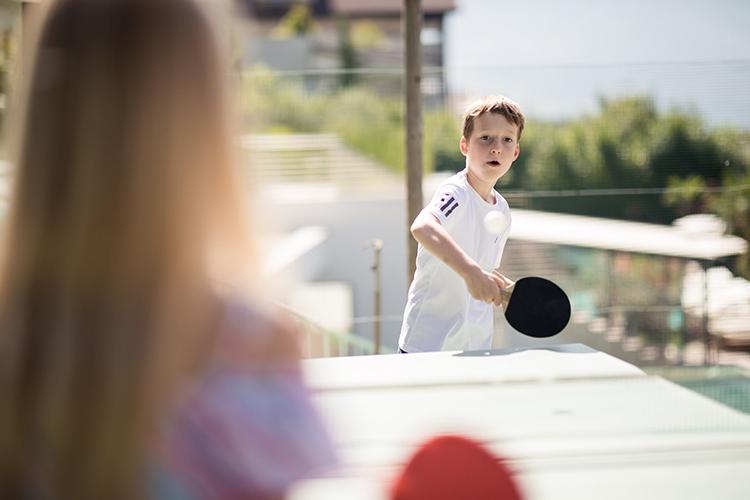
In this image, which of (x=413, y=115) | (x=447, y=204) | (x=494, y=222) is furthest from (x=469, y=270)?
(x=413, y=115)

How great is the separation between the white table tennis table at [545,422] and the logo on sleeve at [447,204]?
40 centimetres

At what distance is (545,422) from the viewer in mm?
1858

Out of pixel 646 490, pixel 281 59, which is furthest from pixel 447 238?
pixel 281 59

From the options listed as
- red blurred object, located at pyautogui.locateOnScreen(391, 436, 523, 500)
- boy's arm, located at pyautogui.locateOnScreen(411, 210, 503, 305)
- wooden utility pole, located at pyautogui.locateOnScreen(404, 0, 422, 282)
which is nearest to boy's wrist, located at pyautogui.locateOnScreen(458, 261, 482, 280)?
boy's arm, located at pyautogui.locateOnScreen(411, 210, 503, 305)

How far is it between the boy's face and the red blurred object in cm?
185

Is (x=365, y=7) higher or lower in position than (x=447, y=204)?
higher

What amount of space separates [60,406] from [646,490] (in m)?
1.03

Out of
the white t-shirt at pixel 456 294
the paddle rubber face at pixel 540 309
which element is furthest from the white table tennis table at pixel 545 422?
the white t-shirt at pixel 456 294

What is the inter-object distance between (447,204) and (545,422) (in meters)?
0.80

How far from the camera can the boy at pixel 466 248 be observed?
101 inches

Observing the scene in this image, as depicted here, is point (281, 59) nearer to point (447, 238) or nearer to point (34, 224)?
point (447, 238)

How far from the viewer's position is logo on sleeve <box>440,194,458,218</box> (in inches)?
97.5

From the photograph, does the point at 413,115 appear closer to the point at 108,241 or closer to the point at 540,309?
the point at 540,309

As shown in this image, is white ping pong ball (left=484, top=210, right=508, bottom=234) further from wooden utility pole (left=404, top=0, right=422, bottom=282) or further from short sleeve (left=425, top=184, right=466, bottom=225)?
wooden utility pole (left=404, top=0, right=422, bottom=282)
